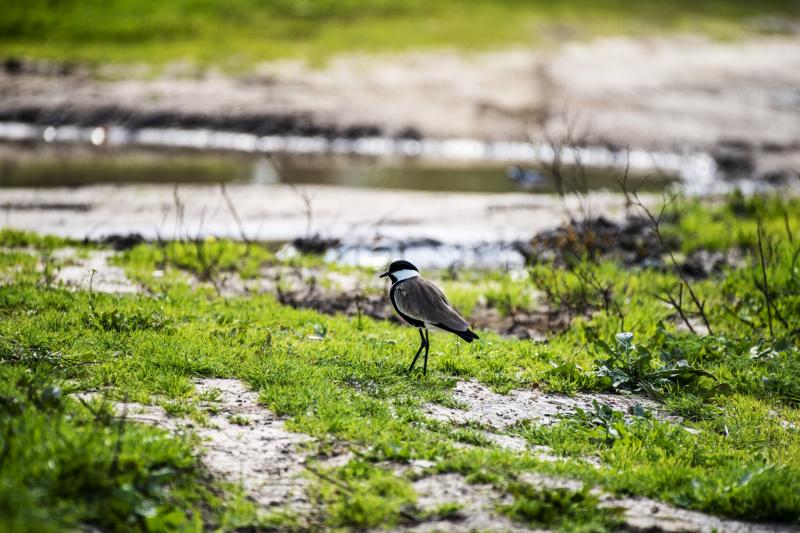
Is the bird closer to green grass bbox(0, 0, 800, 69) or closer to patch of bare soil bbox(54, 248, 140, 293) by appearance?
patch of bare soil bbox(54, 248, 140, 293)

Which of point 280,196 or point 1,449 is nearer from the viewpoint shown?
point 1,449

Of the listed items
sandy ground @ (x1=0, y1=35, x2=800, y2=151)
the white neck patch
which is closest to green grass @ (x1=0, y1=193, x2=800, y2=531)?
the white neck patch

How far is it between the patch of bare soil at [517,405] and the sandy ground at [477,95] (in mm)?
14774

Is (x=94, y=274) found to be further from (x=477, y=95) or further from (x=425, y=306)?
(x=477, y=95)

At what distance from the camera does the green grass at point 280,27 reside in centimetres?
2623

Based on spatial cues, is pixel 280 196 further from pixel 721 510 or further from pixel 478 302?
pixel 721 510

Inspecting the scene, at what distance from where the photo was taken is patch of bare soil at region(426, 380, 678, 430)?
21.3 feet

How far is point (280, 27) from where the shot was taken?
97.8 feet

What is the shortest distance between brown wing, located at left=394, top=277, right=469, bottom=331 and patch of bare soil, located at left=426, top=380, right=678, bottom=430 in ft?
1.81

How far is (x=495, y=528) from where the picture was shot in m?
4.98

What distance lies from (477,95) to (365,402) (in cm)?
1917

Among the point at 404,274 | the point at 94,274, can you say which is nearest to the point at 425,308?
the point at 404,274

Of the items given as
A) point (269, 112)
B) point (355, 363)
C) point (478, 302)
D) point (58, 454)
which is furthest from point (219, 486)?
point (269, 112)

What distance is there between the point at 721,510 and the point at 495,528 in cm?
146
